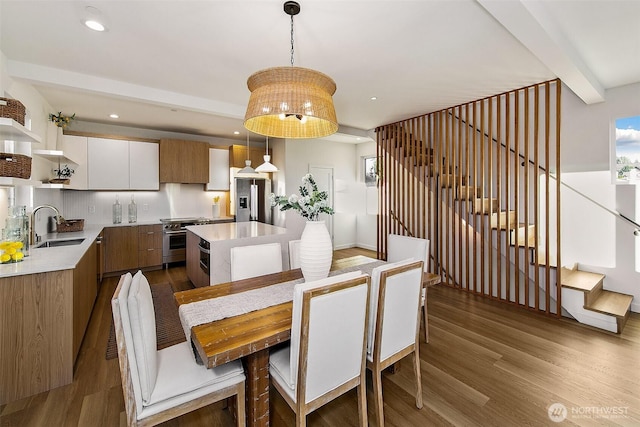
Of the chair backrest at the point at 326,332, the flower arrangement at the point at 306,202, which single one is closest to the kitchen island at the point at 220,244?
the flower arrangement at the point at 306,202

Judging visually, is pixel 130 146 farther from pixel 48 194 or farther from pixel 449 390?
pixel 449 390

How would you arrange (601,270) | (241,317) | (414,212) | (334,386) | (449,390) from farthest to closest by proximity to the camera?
(414,212) < (601,270) < (449,390) < (241,317) < (334,386)

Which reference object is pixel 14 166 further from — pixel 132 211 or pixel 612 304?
pixel 612 304

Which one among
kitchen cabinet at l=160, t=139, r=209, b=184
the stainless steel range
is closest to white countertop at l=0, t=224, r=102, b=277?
the stainless steel range

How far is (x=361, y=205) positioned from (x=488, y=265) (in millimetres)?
3552

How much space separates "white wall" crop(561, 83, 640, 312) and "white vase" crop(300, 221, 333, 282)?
3.42 meters

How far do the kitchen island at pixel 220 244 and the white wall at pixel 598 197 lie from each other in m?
3.53

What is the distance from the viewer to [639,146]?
301 cm

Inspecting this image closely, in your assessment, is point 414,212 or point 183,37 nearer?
point 183,37

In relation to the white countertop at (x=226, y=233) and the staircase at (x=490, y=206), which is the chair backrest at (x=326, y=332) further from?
the staircase at (x=490, y=206)

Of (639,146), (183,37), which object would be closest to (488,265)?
(639,146)

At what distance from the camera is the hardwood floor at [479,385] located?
1703 millimetres

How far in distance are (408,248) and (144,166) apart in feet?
15.2

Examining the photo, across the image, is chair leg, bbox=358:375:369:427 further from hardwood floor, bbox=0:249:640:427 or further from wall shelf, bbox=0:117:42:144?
wall shelf, bbox=0:117:42:144
